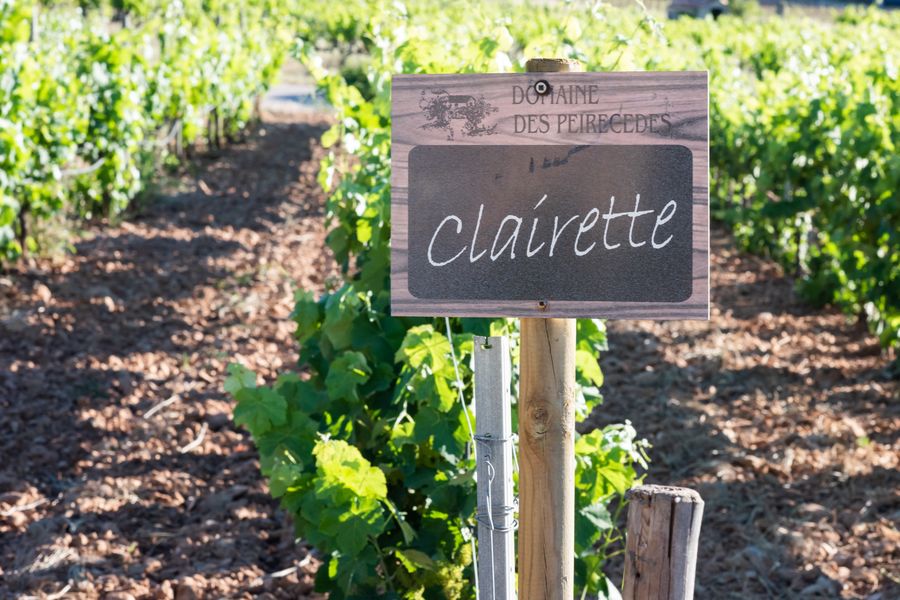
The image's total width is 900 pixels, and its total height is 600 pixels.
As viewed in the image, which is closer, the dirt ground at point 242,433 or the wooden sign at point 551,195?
the wooden sign at point 551,195

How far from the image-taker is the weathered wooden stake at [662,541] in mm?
1832

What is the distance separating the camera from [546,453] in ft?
6.16

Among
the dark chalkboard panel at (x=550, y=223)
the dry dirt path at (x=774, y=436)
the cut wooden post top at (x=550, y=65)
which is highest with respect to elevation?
the cut wooden post top at (x=550, y=65)

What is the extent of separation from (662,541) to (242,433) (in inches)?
128

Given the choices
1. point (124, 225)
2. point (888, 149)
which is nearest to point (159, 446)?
point (888, 149)

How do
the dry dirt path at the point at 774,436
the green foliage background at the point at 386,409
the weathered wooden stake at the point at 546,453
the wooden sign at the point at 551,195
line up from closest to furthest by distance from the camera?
1. the wooden sign at the point at 551,195
2. the weathered wooden stake at the point at 546,453
3. the green foliage background at the point at 386,409
4. the dry dirt path at the point at 774,436

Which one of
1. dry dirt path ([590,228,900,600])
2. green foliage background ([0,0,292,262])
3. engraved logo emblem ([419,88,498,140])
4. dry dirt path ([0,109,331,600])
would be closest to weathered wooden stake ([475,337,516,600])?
engraved logo emblem ([419,88,498,140])

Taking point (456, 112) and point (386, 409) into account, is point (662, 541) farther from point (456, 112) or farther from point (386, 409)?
point (386, 409)

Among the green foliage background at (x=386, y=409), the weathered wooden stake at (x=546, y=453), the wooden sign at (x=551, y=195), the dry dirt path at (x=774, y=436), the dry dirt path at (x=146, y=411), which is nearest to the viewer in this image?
the wooden sign at (x=551, y=195)

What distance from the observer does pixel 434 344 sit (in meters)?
2.55

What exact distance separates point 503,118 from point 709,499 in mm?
2863

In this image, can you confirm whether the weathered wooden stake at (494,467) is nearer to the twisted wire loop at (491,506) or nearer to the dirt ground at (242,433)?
the twisted wire loop at (491,506)

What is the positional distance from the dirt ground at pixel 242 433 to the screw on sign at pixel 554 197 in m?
1.99

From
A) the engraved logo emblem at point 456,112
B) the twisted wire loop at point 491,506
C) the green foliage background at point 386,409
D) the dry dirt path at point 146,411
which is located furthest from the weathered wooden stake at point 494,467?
the dry dirt path at point 146,411
